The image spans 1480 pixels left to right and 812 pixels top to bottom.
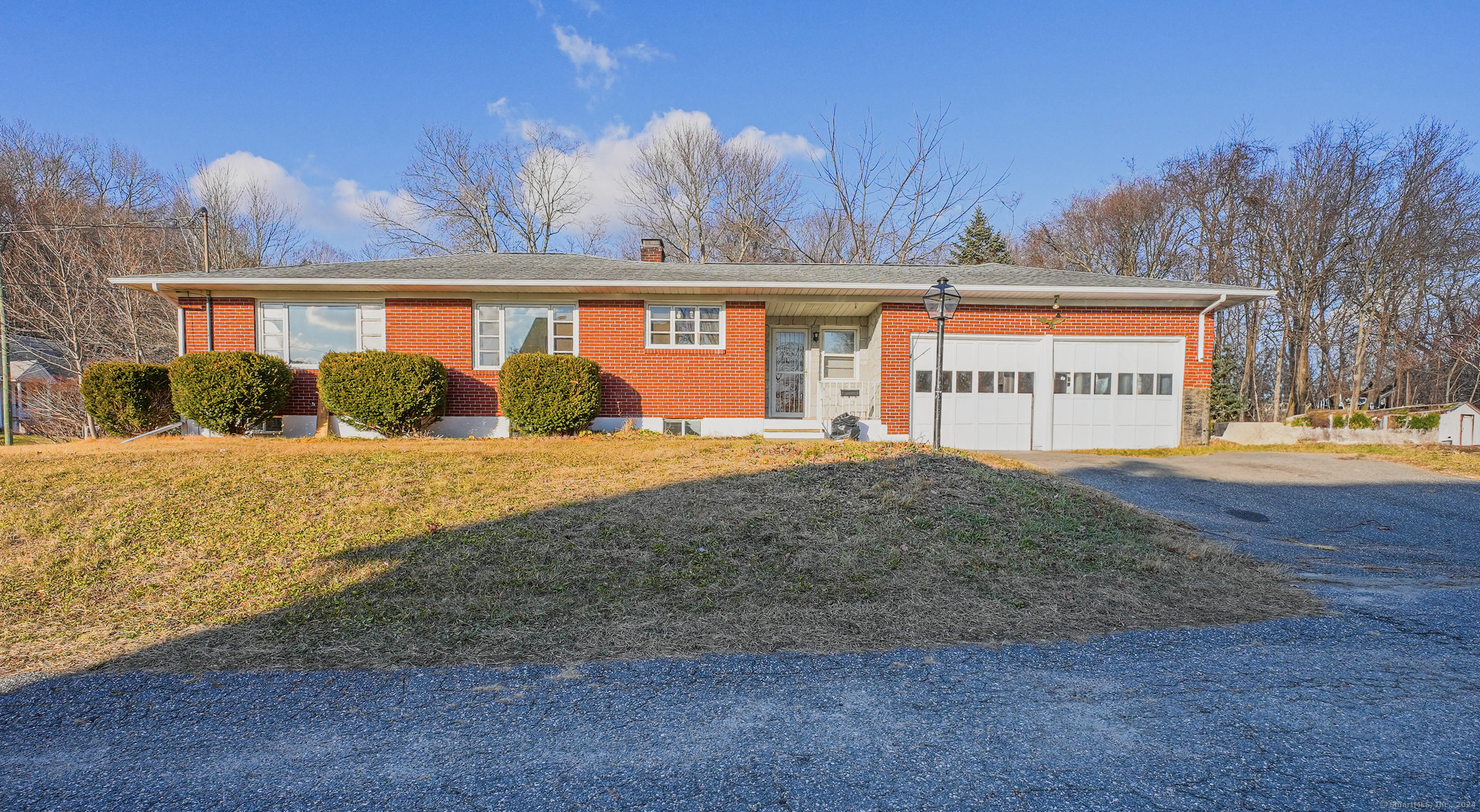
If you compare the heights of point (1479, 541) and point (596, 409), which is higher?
point (596, 409)

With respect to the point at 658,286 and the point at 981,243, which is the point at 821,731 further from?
the point at 981,243

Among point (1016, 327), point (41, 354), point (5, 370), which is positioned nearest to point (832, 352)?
point (1016, 327)

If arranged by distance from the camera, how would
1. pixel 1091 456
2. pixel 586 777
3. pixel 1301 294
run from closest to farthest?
pixel 586 777 → pixel 1091 456 → pixel 1301 294

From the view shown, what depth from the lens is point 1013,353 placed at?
12.2m

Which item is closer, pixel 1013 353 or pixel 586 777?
pixel 586 777

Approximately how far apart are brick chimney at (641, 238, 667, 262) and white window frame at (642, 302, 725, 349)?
361cm

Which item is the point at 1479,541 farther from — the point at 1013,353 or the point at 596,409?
the point at 596,409

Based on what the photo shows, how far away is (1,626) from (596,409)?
753 cm

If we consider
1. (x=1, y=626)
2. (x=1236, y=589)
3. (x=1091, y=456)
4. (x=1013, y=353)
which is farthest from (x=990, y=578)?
(x=1013, y=353)

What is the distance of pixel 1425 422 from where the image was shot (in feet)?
43.7

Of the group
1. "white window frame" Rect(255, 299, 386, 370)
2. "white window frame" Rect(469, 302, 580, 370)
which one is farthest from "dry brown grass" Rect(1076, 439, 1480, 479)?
"white window frame" Rect(255, 299, 386, 370)

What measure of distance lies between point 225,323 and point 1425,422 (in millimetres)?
22935

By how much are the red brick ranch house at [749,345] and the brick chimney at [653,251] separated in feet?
10.2

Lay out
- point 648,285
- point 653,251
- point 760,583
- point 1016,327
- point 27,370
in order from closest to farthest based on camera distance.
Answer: point 760,583 → point 648,285 → point 1016,327 → point 653,251 → point 27,370
